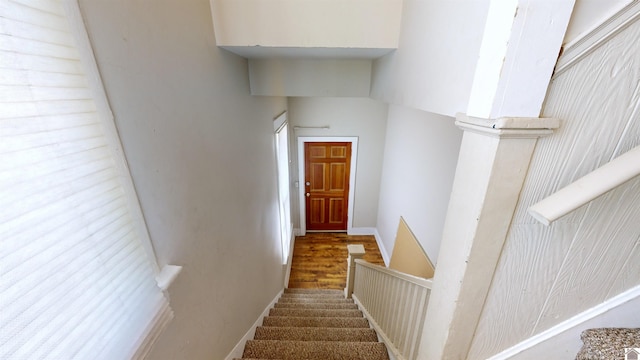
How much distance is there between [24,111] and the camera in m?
0.44

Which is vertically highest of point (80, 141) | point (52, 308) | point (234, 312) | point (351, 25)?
point (351, 25)

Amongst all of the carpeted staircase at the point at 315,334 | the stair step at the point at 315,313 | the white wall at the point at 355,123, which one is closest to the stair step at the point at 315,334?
the carpeted staircase at the point at 315,334

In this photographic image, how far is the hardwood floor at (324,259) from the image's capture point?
3738 mm

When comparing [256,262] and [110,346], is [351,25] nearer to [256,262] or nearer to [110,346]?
[110,346]

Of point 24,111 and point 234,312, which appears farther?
point 234,312

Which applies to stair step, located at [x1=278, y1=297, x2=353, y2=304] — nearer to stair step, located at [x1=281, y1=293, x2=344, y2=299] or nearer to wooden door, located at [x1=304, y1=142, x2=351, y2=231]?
stair step, located at [x1=281, y1=293, x2=344, y2=299]

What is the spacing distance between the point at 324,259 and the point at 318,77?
124 inches

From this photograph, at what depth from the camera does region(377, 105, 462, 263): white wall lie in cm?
196

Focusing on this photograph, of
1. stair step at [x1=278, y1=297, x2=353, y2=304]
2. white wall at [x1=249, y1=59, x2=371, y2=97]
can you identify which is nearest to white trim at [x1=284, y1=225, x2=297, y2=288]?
stair step at [x1=278, y1=297, x2=353, y2=304]

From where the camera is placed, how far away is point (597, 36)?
1.61 ft

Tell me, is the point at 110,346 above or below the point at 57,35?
below

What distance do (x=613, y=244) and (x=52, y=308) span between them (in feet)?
4.42

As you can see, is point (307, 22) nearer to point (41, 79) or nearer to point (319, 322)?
point (41, 79)

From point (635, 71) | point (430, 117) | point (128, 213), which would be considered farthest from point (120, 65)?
point (430, 117)
